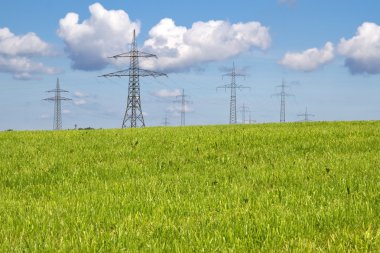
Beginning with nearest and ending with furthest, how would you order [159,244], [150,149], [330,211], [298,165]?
[159,244] → [330,211] → [298,165] → [150,149]

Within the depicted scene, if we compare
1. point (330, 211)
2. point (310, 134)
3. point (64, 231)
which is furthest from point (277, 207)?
point (310, 134)

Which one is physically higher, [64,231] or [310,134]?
[310,134]

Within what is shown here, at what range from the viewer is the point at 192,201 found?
8.10 m

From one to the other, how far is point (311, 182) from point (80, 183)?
508cm

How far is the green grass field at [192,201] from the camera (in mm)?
5906

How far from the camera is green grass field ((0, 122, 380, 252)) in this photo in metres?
5.91

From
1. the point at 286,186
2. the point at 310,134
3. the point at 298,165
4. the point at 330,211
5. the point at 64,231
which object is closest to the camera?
the point at 64,231

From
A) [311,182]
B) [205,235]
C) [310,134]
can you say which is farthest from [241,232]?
[310,134]

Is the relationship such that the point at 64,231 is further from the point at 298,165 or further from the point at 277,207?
the point at 298,165

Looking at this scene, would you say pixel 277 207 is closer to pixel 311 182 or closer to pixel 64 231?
pixel 311 182

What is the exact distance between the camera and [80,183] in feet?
35.6

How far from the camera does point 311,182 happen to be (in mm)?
9453

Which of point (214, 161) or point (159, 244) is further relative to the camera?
point (214, 161)

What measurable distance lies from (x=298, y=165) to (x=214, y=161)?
2.58m
